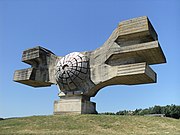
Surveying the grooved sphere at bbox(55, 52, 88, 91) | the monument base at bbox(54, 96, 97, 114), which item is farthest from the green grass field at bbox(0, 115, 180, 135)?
the grooved sphere at bbox(55, 52, 88, 91)

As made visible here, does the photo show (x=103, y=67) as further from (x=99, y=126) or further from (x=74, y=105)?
(x=99, y=126)

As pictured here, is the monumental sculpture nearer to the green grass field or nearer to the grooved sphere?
the grooved sphere

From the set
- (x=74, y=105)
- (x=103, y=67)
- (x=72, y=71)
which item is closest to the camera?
(x=103, y=67)

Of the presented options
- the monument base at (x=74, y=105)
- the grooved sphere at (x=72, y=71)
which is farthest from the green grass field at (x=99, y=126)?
the grooved sphere at (x=72, y=71)

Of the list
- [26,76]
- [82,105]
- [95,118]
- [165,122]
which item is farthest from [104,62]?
[26,76]

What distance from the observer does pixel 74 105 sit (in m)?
21.4

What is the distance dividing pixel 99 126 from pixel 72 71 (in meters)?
7.65

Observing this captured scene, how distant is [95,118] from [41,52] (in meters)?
11.7

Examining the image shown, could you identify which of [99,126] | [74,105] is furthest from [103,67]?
[99,126]

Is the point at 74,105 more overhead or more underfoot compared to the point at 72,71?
more underfoot

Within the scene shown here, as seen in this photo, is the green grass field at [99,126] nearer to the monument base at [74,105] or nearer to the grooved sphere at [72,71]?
the monument base at [74,105]

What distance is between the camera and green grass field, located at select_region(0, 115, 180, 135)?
44.6 ft

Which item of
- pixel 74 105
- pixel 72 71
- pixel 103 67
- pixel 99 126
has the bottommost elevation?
pixel 99 126

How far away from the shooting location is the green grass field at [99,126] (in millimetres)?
13587
